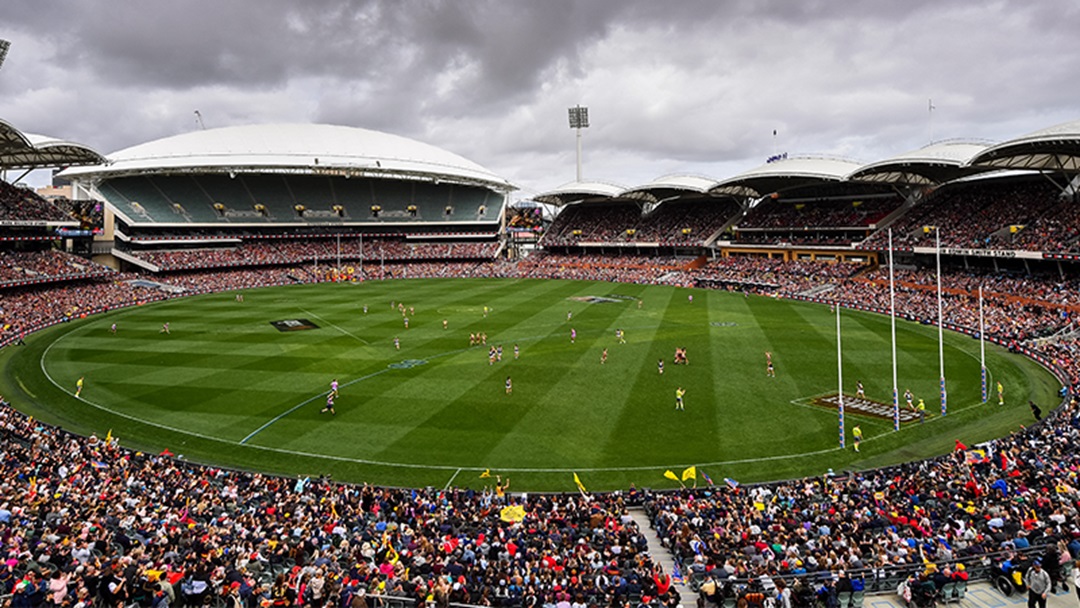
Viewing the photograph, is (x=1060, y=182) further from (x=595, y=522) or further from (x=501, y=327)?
(x=595, y=522)

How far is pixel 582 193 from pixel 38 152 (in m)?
70.0

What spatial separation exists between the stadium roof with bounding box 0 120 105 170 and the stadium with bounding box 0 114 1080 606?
1.22ft

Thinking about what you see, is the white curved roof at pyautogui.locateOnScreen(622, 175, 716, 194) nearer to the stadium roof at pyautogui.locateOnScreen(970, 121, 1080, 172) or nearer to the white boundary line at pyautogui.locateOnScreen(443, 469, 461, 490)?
the stadium roof at pyautogui.locateOnScreen(970, 121, 1080, 172)

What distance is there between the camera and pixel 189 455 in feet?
80.4

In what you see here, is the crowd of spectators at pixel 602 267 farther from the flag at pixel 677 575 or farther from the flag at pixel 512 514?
the flag at pixel 677 575

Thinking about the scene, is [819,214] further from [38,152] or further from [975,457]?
[38,152]

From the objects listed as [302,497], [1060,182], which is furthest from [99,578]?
[1060,182]

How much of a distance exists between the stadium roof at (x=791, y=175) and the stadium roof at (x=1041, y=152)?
58.0ft

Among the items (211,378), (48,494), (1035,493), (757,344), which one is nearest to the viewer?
(1035,493)

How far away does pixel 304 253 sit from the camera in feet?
338

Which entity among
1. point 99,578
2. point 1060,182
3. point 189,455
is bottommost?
point 189,455

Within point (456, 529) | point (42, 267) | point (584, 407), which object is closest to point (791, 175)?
point (584, 407)

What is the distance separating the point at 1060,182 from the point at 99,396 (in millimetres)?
77797

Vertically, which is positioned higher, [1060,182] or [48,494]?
[1060,182]
